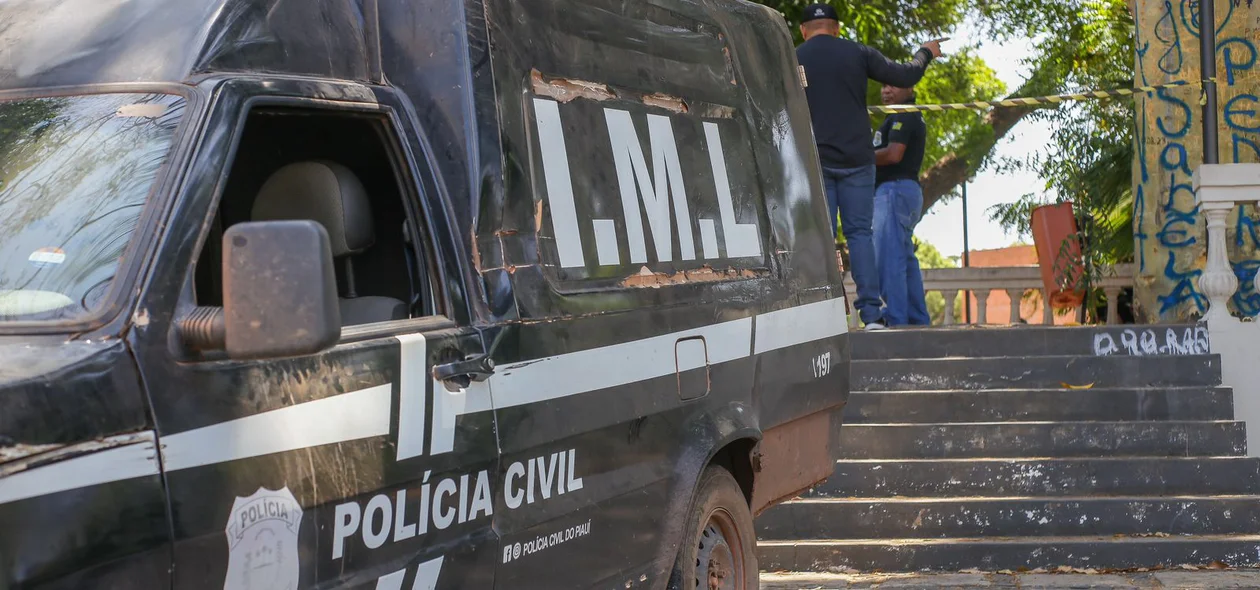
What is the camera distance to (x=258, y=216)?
12.8 feet

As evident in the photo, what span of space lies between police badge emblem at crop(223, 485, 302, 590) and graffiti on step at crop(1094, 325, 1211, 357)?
6.90m

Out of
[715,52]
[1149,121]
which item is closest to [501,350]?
[715,52]

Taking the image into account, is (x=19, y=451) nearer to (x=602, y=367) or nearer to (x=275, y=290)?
(x=275, y=290)

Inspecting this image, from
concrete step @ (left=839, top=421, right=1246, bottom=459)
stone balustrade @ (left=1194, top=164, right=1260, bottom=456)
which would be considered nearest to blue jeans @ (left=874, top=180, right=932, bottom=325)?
concrete step @ (left=839, top=421, right=1246, bottom=459)

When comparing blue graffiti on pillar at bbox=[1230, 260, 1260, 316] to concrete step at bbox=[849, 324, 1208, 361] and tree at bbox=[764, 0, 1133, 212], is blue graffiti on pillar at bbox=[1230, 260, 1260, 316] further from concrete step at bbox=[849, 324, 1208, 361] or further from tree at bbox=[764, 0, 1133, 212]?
tree at bbox=[764, 0, 1133, 212]

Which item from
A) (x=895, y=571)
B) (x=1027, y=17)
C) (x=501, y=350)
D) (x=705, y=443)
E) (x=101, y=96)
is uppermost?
(x=1027, y=17)

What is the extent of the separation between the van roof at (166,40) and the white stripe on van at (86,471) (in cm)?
98

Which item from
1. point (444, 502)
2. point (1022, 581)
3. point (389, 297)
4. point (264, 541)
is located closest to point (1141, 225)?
point (1022, 581)

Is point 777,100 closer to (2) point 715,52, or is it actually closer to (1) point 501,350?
(2) point 715,52

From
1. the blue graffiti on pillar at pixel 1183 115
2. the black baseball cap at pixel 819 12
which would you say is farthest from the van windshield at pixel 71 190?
the blue graffiti on pillar at pixel 1183 115

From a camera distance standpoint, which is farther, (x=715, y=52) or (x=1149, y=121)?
(x=1149, y=121)

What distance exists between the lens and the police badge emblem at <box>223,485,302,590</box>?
298cm

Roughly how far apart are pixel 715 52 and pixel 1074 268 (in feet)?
24.6

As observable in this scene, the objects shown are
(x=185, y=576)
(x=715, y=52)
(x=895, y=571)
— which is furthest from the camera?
(x=895, y=571)
